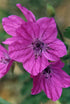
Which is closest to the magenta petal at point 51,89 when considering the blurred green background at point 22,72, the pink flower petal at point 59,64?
the pink flower petal at point 59,64

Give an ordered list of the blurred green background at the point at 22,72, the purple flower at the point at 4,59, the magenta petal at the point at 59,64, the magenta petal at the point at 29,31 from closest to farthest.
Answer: the magenta petal at the point at 29,31 → the magenta petal at the point at 59,64 → the purple flower at the point at 4,59 → the blurred green background at the point at 22,72

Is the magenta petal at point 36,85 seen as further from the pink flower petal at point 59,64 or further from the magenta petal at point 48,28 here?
the magenta petal at point 48,28

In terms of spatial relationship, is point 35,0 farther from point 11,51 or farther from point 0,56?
point 11,51

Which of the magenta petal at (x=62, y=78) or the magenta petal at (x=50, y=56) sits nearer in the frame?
the magenta petal at (x=50, y=56)

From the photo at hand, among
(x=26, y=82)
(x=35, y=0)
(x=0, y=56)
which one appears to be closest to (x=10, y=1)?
(x=35, y=0)

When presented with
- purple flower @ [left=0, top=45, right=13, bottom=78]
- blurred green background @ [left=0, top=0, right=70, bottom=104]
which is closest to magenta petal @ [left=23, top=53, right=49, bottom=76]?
purple flower @ [left=0, top=45, right=13, bottom=78]

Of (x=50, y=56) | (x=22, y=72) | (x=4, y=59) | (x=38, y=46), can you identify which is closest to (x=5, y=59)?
(x=4, y=59)

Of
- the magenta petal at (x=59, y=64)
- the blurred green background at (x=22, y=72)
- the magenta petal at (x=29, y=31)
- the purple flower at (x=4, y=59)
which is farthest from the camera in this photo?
the blurred green background at (x=22, y=72)

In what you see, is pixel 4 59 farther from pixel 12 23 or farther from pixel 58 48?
pixel 58 48

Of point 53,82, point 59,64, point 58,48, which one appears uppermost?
point 58,48

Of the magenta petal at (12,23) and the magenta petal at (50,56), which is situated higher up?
the magenta petal at (12,23)
